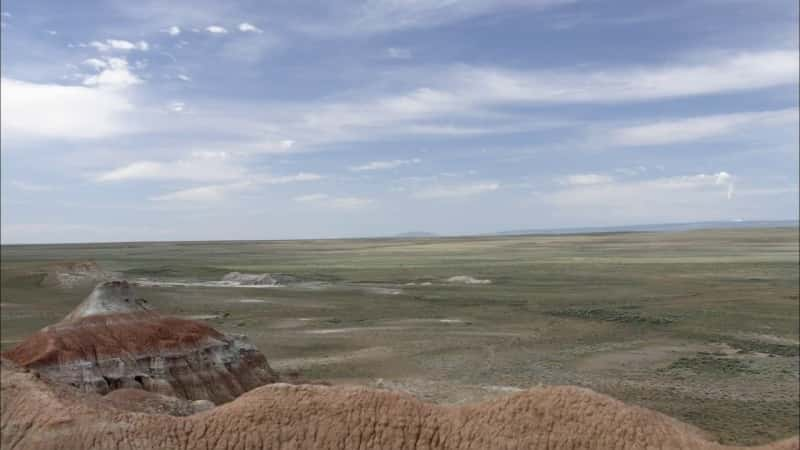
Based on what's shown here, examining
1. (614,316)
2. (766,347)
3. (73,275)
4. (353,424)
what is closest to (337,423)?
(353,424)

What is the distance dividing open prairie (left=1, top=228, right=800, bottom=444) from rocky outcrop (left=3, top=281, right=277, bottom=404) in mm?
9015

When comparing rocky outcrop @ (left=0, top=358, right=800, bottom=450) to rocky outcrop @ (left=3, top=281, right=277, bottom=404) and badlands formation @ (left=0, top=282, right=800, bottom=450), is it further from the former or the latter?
rocky outcrop @ (left=3, top=281, right=277, bottom=404)

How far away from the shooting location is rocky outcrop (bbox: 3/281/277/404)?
20609 mm

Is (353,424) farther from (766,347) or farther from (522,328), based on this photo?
(522,328)

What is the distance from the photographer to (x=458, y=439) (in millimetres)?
9828

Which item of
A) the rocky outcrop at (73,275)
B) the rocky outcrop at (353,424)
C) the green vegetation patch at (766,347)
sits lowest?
the green vegetation patch at (766,347)

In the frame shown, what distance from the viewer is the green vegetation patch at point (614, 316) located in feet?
168

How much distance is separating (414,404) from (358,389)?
97 cm

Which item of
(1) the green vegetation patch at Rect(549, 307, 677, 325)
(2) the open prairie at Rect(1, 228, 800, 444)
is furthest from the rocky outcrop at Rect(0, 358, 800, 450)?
(1) the green vegetation patch at Rect(549, 307, 677, 325)

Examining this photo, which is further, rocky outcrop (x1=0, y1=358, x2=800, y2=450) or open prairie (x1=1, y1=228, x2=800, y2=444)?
open prairie (x1=1, y1=228, x2=800, y2=444)

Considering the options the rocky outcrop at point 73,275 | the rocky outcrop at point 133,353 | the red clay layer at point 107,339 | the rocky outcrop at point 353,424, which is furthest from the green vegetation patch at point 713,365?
the rocky outcrop at point 73,275

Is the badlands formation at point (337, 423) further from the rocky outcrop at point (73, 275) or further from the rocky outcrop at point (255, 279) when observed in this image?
the rocky outcrop at point (255, 279)

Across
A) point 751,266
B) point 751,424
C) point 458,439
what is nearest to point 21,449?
point 458,439

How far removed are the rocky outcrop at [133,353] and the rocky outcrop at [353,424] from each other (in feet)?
31.7
